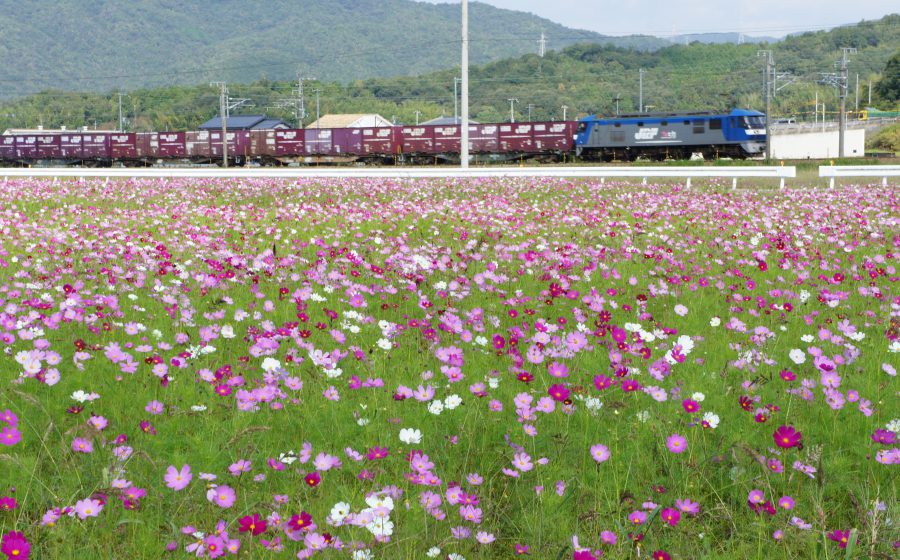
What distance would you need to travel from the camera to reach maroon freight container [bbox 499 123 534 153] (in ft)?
154

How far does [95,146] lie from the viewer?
5384cm

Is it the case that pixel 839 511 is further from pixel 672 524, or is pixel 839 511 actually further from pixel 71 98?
pixel 71 98

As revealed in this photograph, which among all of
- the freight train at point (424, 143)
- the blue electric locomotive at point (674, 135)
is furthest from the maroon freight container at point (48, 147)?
the blue electric locomotive at point (674, 135)

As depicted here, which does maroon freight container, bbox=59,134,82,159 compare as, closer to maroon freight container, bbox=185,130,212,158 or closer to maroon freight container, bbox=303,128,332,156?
maroon freight container, bbox=185,130,212,158

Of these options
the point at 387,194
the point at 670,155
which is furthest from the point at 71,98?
the point at 387,194

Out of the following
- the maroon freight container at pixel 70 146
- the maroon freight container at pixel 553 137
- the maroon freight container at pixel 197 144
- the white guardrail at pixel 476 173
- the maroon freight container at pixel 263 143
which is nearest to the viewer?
the white guardrail at pixel 476 173

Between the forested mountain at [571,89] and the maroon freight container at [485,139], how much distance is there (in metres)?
63.7

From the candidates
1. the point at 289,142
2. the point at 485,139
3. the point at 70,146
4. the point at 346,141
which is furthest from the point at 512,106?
the point at 70,146

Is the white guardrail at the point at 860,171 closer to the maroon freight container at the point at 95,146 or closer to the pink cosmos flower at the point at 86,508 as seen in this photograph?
the pink cosmos flower at the point at 86,508

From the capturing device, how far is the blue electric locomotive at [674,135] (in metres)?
43.2

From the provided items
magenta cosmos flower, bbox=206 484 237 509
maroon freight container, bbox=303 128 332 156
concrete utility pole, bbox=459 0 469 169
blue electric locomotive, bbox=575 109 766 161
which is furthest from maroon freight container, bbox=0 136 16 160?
magenta cosmos flower, bbox=206 484 237 509

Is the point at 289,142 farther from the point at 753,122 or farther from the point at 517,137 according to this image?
the point at 753,122

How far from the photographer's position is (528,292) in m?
6.29

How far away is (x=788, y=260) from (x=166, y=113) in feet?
388
